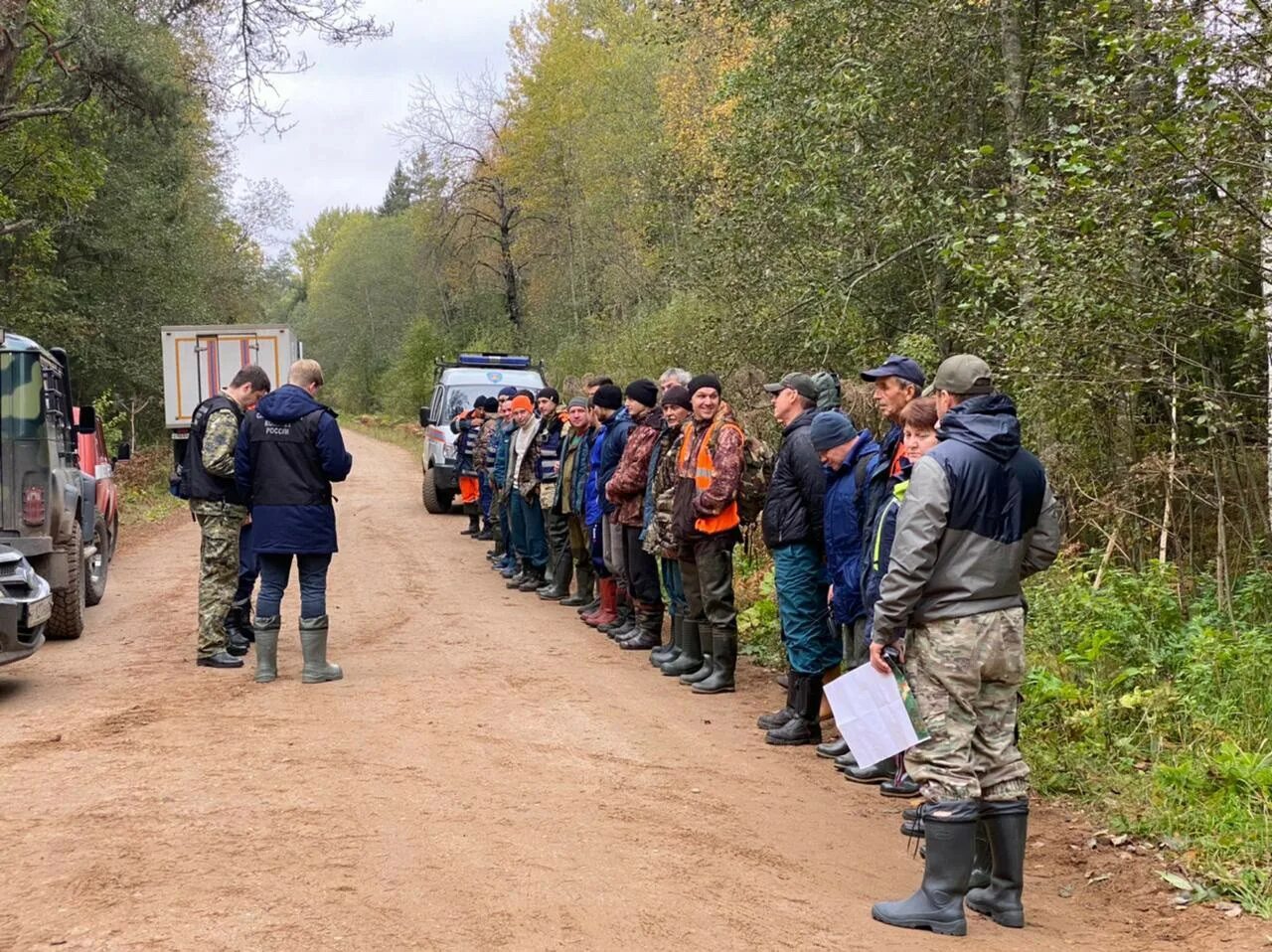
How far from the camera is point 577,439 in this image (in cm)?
Result: 1091

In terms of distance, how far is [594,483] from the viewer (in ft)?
33.3

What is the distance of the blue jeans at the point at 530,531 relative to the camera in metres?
12.3

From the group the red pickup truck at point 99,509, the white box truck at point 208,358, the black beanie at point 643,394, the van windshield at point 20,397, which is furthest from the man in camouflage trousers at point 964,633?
the white box truck at point 208,358

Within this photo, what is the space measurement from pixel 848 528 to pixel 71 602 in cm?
654

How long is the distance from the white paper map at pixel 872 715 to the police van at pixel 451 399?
14741 mm

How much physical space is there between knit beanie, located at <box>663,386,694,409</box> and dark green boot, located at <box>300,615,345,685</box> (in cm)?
270

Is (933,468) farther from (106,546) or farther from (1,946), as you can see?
(106,546)

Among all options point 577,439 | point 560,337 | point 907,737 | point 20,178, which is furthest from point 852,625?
point 560,337

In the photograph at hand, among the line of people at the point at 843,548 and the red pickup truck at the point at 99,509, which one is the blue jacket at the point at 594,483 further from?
the red pickup truck at the point at 99,509

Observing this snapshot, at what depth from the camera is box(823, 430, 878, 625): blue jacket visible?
6.44 metres

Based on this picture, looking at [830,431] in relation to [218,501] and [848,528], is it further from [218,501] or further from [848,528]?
[218,501]

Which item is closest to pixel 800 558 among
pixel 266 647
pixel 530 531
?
pixel 266 647

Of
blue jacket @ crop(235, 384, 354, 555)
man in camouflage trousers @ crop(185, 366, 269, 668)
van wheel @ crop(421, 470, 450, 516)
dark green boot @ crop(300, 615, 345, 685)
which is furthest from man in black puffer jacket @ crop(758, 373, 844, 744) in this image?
van wheel @ crop(421, 470, 450, 516)

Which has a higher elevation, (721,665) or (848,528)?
(848,528)
